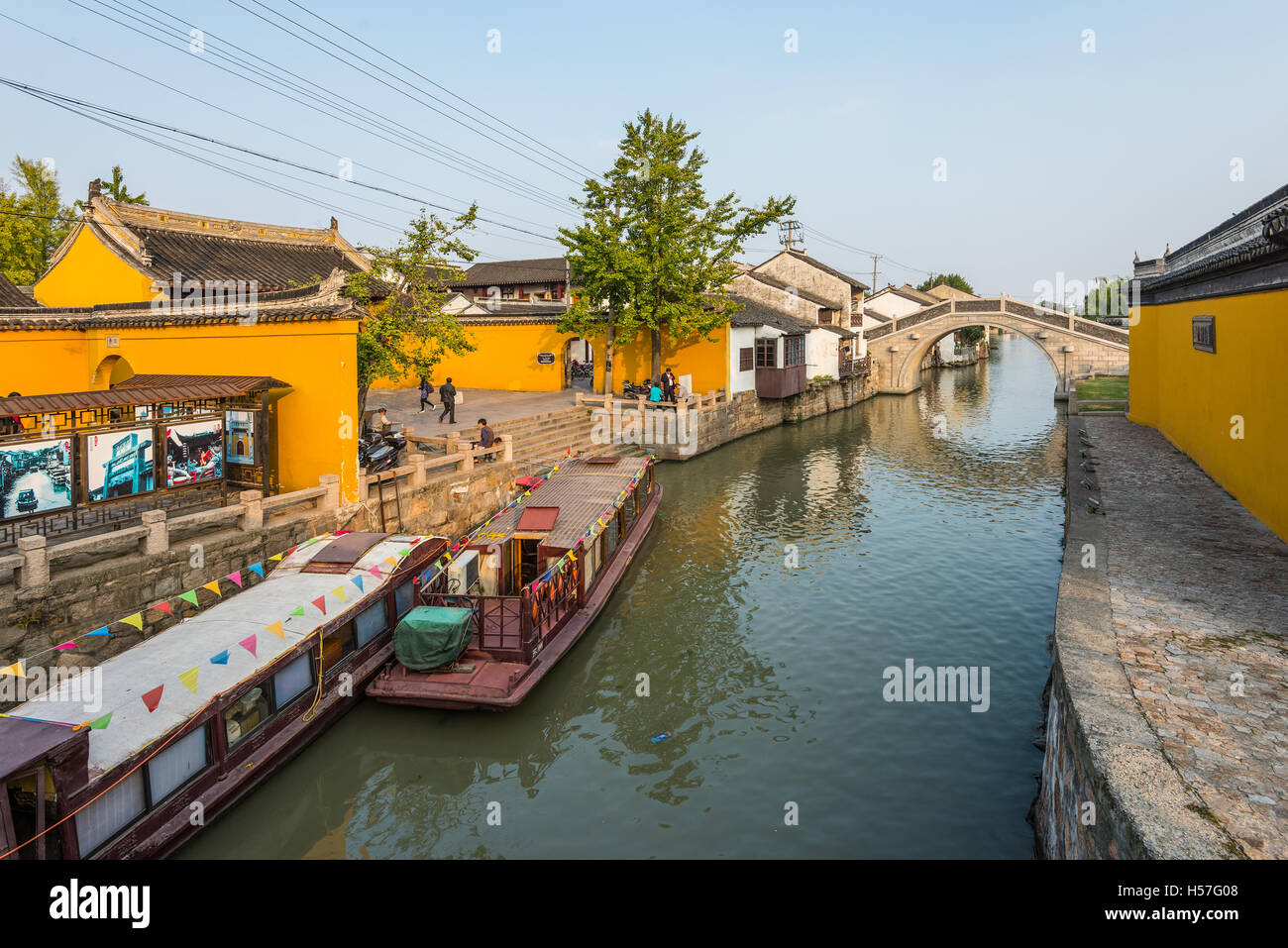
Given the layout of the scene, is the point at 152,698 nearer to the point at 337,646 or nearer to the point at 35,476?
the point at 337,646

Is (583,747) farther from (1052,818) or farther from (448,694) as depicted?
(1052,818)

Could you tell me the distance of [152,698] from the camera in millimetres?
8492

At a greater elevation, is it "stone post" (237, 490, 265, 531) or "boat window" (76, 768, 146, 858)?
"stone post" (237, 490, 265, 531)

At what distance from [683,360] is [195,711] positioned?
3071 centimetres

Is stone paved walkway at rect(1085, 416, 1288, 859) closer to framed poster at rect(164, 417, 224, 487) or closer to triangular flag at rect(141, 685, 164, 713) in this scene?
triangular flag at rect(141, 685, 164, 713)

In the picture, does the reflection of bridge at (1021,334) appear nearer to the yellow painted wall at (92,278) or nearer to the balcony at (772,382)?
the balcony at (772,382)

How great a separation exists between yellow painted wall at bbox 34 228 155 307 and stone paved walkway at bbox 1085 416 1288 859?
2578 cm

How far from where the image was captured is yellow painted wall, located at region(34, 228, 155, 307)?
76.4ft

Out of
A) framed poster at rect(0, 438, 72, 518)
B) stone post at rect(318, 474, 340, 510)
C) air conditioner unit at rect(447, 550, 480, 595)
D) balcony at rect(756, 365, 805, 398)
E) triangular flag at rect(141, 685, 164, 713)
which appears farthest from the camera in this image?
balcony at rect(756, 365, 805, 398)

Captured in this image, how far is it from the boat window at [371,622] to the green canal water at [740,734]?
115 centimetres

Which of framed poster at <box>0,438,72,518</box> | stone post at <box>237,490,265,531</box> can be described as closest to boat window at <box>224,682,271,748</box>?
stone post at <box>237,490,265,531</box>
